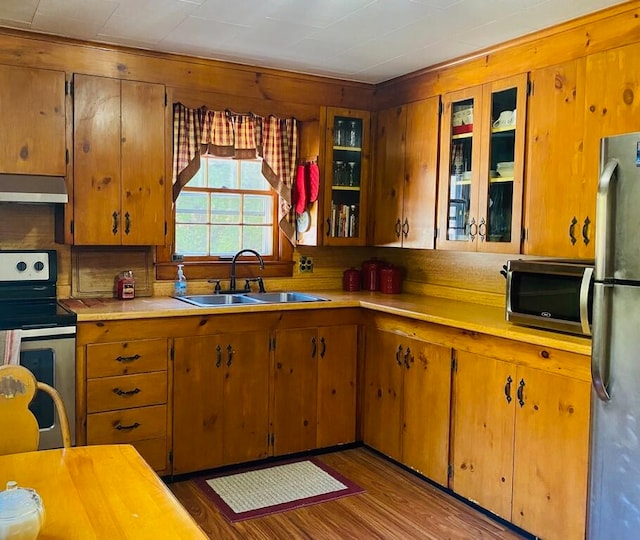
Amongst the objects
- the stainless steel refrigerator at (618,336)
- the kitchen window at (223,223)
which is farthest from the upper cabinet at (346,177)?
the stainless steel refrigerator at (618,336)

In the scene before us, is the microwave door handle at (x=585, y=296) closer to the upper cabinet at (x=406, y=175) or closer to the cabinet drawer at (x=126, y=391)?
the upper cabinet at (x=406, y=175)

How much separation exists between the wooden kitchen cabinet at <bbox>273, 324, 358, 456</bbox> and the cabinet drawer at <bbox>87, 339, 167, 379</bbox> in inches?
26.5

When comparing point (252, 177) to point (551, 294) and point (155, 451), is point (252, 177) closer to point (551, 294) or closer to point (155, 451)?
point (155, 451)

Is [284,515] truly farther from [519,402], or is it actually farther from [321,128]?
[321,128]

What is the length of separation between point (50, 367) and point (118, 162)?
3.75 ft

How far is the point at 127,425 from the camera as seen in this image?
10.5ft

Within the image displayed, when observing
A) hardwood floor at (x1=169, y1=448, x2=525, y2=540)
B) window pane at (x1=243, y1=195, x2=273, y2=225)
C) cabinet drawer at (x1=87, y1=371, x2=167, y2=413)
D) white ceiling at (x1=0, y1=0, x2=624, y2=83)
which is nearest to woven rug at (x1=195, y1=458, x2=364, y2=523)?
hardwood floor at (x1=169, y1=448, x2=525, y2=540)

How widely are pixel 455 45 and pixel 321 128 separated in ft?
3.49

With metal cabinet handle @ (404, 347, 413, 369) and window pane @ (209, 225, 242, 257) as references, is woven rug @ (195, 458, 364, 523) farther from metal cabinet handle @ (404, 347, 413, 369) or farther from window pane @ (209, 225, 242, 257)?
window pane @ (209, 225, 242, 257)

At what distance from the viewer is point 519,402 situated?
282 cm

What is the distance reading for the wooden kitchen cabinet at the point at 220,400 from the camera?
3348 mm

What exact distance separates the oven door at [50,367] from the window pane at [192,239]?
110 cm

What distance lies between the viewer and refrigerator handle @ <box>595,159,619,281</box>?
7.39 feet

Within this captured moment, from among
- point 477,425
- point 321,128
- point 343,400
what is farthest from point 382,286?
point 477,425
